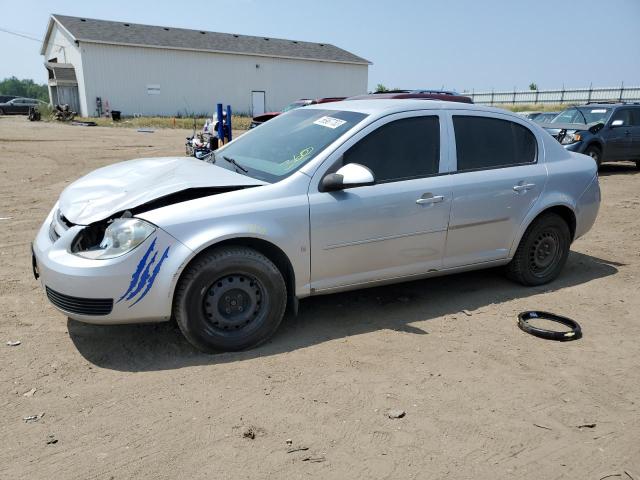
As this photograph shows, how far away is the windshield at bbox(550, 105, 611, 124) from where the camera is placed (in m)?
13.5

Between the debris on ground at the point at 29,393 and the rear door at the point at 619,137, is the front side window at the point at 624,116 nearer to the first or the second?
the rear door at the point at 619,137

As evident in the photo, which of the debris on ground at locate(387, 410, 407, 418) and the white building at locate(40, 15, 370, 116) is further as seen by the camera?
the white building at locate(40, 15, 370, 116)

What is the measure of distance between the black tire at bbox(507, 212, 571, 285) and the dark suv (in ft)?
28.7

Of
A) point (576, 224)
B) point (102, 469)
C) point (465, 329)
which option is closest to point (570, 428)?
point (465, 329)

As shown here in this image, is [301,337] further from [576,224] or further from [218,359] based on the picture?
[576,224]

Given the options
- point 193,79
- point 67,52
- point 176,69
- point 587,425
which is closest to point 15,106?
point 67,52

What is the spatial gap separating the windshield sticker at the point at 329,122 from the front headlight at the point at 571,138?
Result: 35.1 ft

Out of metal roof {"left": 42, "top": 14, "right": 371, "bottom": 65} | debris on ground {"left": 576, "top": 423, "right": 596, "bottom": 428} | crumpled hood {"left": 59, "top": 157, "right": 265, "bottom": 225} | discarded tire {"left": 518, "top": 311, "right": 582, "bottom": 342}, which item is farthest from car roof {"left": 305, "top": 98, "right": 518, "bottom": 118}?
metal roof {"left": 42, "top": 14, "right": 371, "bottom": 65}

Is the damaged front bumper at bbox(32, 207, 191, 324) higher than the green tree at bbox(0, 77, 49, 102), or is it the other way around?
the green tree at bbox(0, 77, 49, 102)

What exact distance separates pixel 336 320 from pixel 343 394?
3.61 feet

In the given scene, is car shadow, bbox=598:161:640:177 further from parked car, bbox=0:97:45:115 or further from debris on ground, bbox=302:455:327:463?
parked car, bbox=0:97:45:115

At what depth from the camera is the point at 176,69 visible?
129 ft

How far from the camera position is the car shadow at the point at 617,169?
14000mm

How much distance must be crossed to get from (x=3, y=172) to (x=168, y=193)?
32.1 ft
